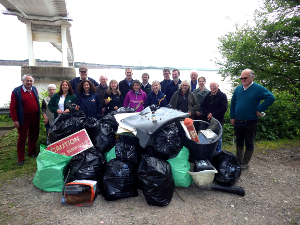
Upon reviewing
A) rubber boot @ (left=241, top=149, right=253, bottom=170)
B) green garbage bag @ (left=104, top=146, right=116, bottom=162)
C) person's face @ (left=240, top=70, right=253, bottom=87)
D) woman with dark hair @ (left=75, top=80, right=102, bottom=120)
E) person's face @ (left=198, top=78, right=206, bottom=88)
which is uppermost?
person's face @ (left=240, top=70, right=253, bottom=87)

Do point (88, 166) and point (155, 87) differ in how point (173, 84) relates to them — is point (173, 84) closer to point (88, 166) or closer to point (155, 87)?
point (155, 87)

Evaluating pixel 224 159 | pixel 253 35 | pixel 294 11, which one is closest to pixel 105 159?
pixel 224 159

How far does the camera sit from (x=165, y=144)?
228cm

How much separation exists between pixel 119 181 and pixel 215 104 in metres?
2.27

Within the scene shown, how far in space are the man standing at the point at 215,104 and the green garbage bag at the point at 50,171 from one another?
259 cm

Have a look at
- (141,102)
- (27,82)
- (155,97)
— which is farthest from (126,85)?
(27,82)

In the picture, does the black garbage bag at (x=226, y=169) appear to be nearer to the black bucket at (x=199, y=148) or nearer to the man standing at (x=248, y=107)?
the black bucket at (x=199, y=148)

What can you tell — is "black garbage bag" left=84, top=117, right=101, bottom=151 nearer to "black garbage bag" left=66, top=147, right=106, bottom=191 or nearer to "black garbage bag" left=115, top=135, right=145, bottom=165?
"black garbage bag" left=66, top=147, right=106, bottom=191

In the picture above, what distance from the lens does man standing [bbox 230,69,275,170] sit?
2.75 meters

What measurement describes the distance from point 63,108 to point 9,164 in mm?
1313

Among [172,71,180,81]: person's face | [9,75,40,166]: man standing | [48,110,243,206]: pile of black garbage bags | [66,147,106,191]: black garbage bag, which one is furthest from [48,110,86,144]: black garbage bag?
[172,71,180,81]: person's face

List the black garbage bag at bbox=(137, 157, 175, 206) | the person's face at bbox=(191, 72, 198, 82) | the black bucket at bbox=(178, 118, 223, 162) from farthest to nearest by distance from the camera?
1. the person's face at bbox=(191, 72, 198, 82)
2. the black bucket at bbox=(178, 118, 223, 162)
3. the black garbage bag at bbox=(137, 157, 175, 206)

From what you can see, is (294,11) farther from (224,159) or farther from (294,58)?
(224,159)

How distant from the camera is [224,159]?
2.60m
